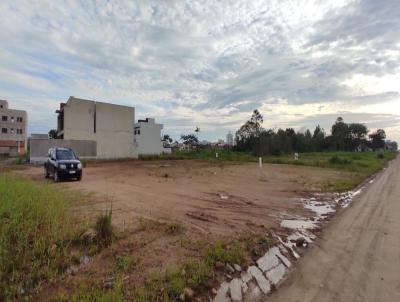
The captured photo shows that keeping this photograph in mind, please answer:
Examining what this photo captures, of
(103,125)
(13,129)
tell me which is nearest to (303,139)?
(103,125)

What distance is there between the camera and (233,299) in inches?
161

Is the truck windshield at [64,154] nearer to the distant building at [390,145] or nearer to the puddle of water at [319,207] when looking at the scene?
the puddle of water at [319,207]

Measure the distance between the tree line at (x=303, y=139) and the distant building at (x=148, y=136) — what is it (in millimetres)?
23940

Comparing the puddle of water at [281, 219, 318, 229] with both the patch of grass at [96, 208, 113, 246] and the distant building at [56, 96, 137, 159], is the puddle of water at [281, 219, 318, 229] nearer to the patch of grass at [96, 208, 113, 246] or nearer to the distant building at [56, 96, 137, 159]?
the patch of grass at [96, 208, 113, 246]

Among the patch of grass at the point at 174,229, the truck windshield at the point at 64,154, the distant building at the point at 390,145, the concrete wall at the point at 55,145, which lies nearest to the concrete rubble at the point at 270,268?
the patch of grass at the point at 174,229

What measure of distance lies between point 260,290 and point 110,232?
9.95 feet

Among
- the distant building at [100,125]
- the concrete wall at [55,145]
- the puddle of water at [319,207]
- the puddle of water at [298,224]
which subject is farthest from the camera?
the distant building at [100,125]

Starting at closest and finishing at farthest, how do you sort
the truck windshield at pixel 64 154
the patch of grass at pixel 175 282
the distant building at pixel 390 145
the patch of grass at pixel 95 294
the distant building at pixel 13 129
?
the patch of grass at pixel 95 294 < the patch of grass at pixel 175 282 < the truck windshield at pixel 64 154 < the distant building at pixel 13 129 < the distant building at pixel 390 145

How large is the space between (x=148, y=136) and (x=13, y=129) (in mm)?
39273

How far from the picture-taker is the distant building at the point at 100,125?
135 feet

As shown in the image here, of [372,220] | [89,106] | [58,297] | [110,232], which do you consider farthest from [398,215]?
[89,106]

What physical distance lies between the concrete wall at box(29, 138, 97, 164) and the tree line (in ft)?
128

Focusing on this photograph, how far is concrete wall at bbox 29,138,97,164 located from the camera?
109 ft

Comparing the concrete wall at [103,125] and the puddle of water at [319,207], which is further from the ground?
the concrete wall at [103,125]
